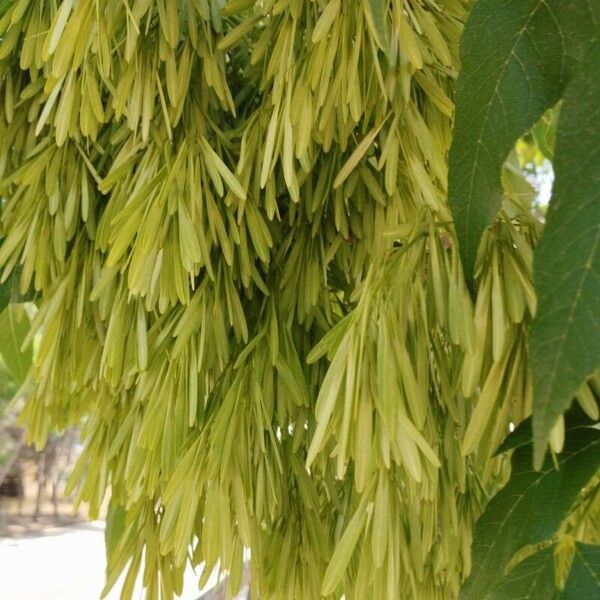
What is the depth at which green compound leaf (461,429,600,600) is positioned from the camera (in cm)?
25

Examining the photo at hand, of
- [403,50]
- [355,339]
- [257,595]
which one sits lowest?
[257,595]

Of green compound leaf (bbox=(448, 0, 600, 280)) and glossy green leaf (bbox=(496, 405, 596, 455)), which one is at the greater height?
green compound leaf (bbox=(448, 0, 600, 280))

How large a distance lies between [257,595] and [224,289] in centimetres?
15

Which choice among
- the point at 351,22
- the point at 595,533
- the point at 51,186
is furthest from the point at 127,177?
the point at 595,533

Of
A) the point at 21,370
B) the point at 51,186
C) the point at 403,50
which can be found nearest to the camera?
the point at 403,50

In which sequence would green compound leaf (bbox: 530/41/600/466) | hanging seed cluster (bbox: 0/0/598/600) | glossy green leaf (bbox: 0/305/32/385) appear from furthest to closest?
glossy green leaf (bbox: 0/305/32/385), hanging seed cluster (bbox: 0/0/598/600), green compound leaf (bbox: 530/41/600/466)

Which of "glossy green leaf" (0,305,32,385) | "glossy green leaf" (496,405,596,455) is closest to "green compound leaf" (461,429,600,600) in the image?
"glossy green leaf" (496,405,596,455)

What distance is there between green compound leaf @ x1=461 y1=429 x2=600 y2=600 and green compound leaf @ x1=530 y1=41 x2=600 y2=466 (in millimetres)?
70

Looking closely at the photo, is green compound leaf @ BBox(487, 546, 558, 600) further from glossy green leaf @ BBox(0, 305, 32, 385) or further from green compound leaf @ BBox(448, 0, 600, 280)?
Answer: glossy green leaf @ BBox(0, 305, 32, 385)

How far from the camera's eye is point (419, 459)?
0.28 m

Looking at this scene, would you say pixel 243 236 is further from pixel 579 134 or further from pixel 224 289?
pixel 579 134

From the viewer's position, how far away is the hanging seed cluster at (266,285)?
0.96 feet

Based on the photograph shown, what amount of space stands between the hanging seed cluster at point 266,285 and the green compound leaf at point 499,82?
5cm

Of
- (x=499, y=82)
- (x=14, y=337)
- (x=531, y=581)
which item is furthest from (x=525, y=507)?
(x=14, y=337)
